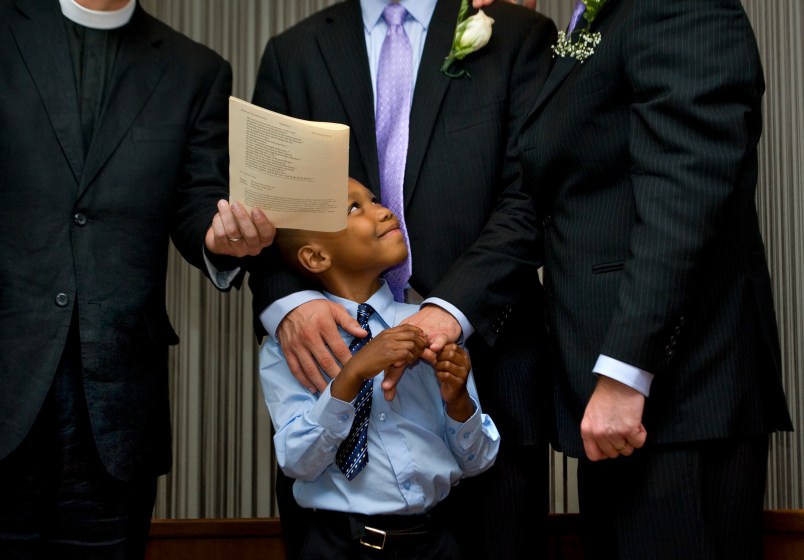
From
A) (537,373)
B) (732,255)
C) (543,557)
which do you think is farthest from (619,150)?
(543,557)

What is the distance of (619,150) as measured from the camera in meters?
1.82

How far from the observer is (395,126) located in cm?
223

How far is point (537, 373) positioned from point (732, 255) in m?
0.55

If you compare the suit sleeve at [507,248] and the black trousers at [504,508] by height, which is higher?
the suit sleeve at [507,248]

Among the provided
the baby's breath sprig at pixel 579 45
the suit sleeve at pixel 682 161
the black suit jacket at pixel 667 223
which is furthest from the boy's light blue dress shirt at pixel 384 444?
the baby's breath sprig at pixel 579 45

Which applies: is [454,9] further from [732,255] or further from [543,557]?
[543,557]

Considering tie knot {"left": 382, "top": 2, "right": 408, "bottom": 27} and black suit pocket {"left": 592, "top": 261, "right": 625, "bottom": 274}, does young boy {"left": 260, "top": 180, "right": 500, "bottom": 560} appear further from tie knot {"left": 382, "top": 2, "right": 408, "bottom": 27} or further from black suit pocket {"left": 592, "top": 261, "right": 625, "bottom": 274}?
tie knot {"left": 382, "top": 2, "right": 408, "bottom": 27}

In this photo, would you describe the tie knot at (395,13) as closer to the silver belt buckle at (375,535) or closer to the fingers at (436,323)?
the fingers at (436,323)

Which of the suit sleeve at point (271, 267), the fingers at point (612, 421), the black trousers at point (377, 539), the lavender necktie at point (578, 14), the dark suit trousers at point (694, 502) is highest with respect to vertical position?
the lavender necktie at point (578, 14)

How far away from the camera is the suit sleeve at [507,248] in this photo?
2.03m

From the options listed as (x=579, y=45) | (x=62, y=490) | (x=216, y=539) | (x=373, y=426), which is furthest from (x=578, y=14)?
(x=216, y=539)

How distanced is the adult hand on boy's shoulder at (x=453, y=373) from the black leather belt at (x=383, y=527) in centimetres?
27

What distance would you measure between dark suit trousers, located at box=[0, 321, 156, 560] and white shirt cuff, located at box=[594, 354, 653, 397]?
1.05m

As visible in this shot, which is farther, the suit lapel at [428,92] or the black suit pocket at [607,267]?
the suit lapel at [428,92]
